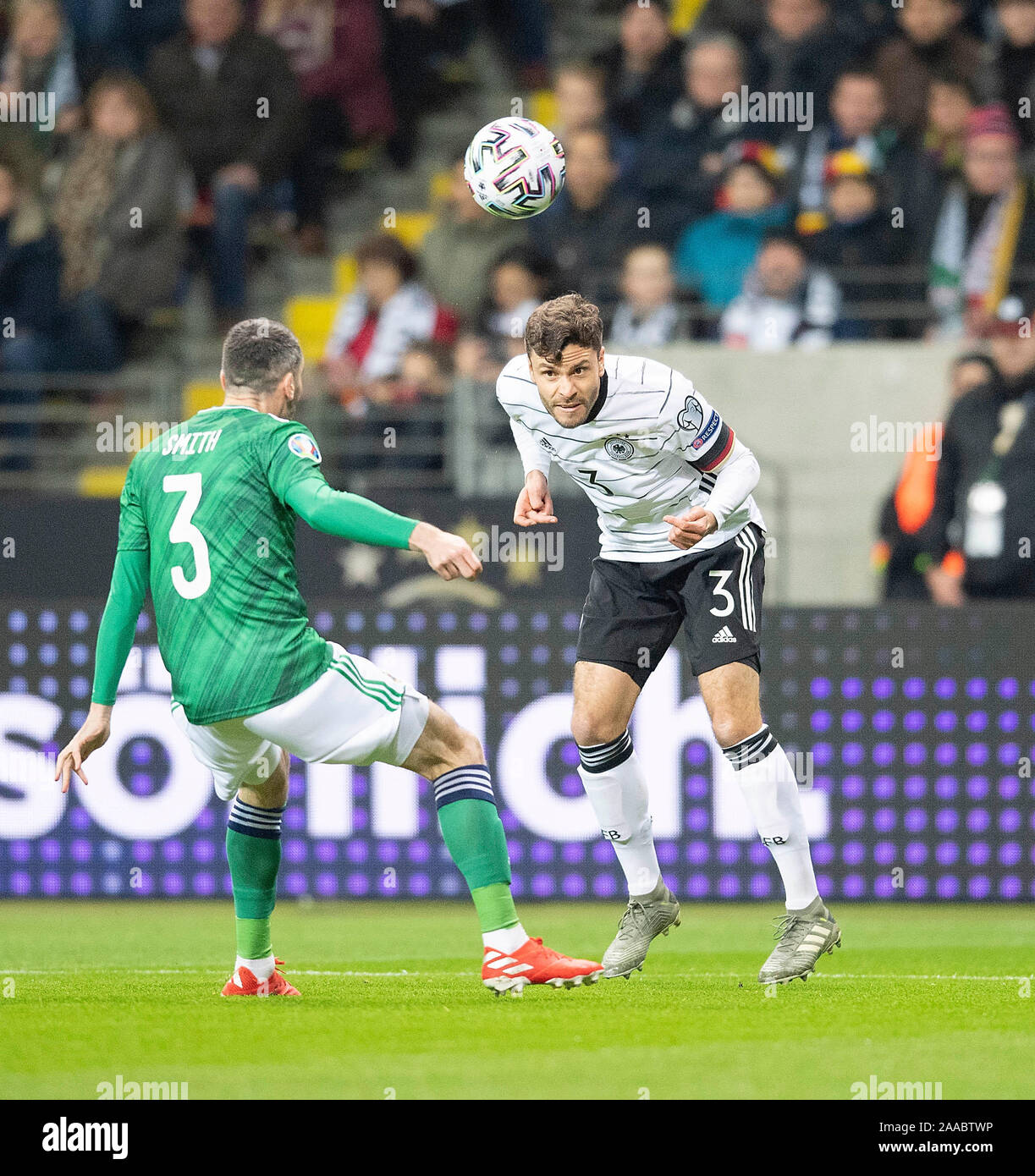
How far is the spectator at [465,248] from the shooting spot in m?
12.0

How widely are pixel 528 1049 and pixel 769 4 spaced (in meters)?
9.70

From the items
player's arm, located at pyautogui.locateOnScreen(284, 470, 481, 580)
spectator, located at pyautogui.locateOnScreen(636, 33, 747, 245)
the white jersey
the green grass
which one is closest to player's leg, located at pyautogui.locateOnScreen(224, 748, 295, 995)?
the green grass

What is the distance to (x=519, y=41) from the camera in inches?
568

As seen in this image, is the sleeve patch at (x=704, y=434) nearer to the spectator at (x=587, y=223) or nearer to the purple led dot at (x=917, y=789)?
the purple led dot at (x=917, y=789)

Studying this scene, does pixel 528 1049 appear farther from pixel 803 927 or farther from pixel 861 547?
pixel 861 547

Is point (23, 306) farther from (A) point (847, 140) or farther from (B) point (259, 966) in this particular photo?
(B) point (259, 966)

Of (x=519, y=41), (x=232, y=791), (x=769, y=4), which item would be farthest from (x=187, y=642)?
(x=519, y=41)

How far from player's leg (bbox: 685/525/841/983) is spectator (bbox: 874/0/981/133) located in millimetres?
7037

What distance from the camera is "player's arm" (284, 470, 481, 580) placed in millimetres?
4781

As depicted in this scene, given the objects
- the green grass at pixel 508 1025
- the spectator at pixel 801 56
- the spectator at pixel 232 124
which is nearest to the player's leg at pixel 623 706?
the green grass at pixel 508 1025

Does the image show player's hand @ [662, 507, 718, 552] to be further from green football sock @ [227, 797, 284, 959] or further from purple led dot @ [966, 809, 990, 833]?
purple led dot @ [966, 809, 990, 833]

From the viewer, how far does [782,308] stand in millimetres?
10930

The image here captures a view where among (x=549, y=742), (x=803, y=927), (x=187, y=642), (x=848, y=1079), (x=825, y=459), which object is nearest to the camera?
(x=848, y=1079)

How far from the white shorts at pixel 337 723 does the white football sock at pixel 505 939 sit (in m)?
0.58
